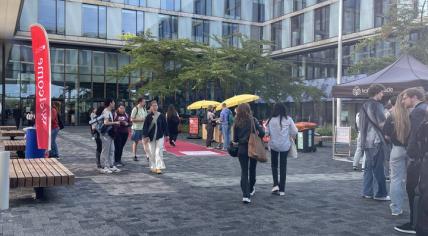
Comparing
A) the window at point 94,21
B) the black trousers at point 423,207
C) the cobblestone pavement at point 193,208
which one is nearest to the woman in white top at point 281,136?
the cobblestone pavement at point 193,208

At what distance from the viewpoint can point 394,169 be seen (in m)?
6.46

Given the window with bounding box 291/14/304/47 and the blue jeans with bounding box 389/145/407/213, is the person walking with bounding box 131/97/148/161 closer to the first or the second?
the blue jeans with bounding box 389/145/407/213

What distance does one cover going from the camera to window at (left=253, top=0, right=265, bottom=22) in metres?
45.2

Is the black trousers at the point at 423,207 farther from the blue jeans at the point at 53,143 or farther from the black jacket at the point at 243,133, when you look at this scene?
the blue jeans at the point at 53,143

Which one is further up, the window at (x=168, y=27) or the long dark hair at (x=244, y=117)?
the window at (x=168, y=27)

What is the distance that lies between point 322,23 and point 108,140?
30854 millimetres

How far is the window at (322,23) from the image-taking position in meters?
37.4

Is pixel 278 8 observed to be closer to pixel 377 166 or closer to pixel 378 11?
pixel 378 11

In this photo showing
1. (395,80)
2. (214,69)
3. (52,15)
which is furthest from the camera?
(52,15)

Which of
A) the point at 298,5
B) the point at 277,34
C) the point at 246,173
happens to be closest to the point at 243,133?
the point at 246,173

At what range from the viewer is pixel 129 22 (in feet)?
133

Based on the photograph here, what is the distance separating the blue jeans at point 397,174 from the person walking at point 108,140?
Answer: 6.16 m

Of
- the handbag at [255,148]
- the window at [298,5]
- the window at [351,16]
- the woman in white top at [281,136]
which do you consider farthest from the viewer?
the window at [298,5]

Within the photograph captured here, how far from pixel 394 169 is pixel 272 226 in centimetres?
200
